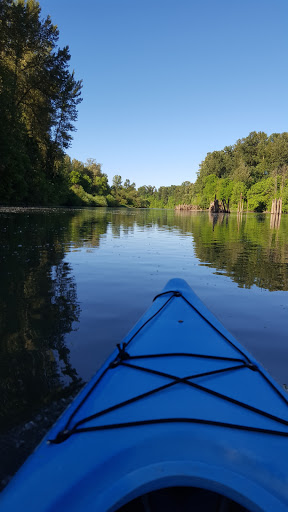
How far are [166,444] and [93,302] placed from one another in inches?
151

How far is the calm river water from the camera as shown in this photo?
2.98 m

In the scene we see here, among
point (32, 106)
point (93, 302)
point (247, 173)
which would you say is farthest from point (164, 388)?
point (247, 173)

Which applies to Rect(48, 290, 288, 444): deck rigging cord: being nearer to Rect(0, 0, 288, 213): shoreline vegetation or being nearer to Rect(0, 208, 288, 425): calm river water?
Rect(0, 208, 288, 425): calm river water

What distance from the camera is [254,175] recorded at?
257 ft

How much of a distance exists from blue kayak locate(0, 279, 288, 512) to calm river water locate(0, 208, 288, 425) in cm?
92

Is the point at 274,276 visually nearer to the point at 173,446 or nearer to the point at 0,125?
the point at 173,446

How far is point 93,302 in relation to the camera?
5.12 metres

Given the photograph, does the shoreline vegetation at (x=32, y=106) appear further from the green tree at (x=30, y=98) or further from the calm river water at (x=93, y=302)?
the calm river water at (x=93, y=302)

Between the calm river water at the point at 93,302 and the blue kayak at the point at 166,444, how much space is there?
0.92 m

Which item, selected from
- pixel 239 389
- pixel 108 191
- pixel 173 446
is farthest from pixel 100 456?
pixel 108 191

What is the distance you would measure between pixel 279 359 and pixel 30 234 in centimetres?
1106

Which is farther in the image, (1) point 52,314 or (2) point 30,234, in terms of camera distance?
(2) point 30,234

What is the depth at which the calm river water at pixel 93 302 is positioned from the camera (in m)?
2.98

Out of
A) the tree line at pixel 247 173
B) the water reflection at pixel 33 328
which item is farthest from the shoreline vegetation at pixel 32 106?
the water reflection at pixel 33 328
